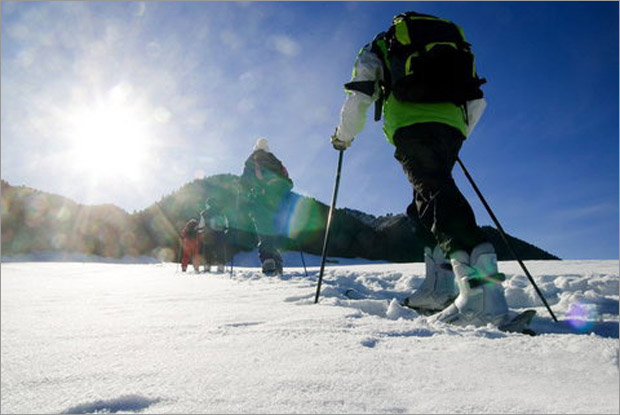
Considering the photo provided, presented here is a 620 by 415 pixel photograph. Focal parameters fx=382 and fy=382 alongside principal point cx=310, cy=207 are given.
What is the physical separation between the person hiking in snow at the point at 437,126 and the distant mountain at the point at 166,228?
1916cm

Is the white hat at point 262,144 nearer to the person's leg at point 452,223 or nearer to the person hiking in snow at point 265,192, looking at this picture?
the person hiking in snow at point 265,192

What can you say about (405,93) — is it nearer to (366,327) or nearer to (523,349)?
(366,327)

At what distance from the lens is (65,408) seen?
77 centimetres

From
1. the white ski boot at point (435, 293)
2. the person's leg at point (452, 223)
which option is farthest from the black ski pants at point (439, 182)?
the white ski boot at point (435, 293)

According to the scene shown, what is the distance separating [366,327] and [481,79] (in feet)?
5.99

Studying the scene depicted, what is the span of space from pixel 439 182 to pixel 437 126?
367 millimetres

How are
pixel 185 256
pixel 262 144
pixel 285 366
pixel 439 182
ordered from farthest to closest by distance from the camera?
1. pixel 185 256
2. pixel 262 144
3. pixel 439 182
4. pixel 285 366

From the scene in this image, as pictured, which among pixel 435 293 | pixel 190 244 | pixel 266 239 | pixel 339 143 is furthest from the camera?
pixel 190 244

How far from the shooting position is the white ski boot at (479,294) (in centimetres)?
191

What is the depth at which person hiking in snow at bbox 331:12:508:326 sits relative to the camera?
199 centimetres

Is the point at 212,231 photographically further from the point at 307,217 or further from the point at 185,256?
the point at 307,217

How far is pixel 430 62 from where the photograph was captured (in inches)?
91.0

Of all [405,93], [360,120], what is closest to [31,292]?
[360,120]

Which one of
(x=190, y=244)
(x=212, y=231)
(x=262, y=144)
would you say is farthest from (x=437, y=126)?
(x=190, y=244)
